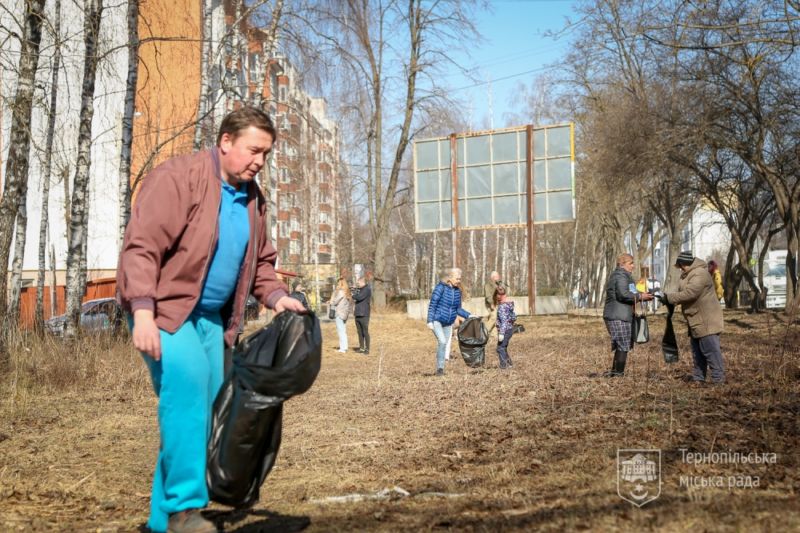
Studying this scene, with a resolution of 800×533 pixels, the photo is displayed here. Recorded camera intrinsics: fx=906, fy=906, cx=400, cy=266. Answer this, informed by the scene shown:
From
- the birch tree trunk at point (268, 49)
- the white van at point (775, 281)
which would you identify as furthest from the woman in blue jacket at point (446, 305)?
the white van at point (775, 281)

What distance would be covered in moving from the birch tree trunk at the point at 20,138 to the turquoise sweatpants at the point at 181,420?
27.7 feet

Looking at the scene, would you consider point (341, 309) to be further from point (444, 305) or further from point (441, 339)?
point (441, 339)

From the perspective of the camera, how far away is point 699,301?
420 inches

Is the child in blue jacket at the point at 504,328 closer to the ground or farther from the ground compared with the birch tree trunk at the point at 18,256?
closer to the ground

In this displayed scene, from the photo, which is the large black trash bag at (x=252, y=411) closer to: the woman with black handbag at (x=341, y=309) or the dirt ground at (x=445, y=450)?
the dirt ground at (x=445, y=450)

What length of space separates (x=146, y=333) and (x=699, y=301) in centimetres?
839

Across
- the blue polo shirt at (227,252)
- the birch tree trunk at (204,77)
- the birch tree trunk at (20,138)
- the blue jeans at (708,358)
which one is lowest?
the blue jeans at (708,358)

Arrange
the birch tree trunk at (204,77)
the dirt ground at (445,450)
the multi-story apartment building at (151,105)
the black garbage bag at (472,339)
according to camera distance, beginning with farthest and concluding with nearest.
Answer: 1. the birch tree trunk at (204,77)
2. the multi-story apartment building at (151,105)
3. the black garbage bag at (472,339)
4. the dirt ground at (445,450)

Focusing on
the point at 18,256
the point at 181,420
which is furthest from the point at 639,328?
the point at 18,256

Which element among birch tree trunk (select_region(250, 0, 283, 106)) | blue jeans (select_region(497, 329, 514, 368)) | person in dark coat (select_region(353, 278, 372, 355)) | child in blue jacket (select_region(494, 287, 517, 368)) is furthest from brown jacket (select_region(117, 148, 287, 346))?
person in dark coat (select_region(353, 278, 372, 355))

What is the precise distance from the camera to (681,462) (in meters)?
5.45

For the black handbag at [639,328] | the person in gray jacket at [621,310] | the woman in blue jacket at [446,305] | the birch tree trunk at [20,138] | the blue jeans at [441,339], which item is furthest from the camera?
the woman in blue jacket at [446,305]

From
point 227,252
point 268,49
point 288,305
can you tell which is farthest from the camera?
point 268,49

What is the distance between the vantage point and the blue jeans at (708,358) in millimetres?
10359
